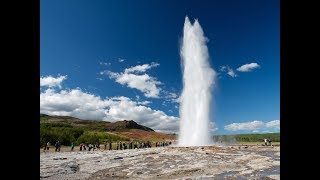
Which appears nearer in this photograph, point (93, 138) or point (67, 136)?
point (67, 136)

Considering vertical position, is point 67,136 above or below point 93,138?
above

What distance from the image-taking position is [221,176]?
698 inches

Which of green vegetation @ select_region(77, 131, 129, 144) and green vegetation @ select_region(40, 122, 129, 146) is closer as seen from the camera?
green vegetation @ select_region(40, 122, 129, 146)

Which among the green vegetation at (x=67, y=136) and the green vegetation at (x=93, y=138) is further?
the green vegetation at (x=93, y=138)
